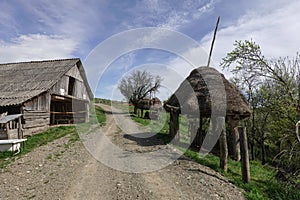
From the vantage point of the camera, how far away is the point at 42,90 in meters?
13.2

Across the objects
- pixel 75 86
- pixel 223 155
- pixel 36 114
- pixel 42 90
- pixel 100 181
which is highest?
pixel 75 86

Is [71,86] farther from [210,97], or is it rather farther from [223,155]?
[223,155]

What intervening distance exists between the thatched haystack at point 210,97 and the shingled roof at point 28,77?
936 cm

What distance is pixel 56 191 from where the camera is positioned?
4.78 metres

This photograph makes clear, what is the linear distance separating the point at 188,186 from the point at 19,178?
4.85 metres

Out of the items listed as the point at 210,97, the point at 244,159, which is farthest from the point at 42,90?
the point at 244,159

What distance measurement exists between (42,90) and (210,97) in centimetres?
1090

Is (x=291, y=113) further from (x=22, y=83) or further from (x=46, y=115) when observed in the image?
(x=22, y=83)

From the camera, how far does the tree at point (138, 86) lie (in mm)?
34475

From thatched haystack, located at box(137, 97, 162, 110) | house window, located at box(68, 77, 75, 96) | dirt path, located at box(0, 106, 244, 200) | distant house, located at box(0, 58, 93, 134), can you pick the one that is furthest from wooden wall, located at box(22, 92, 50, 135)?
thatched haystack, located at box(137, 97, 162, 110)

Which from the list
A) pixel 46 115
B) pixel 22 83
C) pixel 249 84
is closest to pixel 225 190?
pixel 249 84

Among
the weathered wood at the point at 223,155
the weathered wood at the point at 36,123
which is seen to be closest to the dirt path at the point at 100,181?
the weathered wood at the point at 223,155

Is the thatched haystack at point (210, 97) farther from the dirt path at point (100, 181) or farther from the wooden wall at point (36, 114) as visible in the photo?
the wooden wall at point (36, 114)

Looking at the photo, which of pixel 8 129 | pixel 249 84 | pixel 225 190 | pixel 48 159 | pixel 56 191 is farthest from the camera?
pixel 8 129
